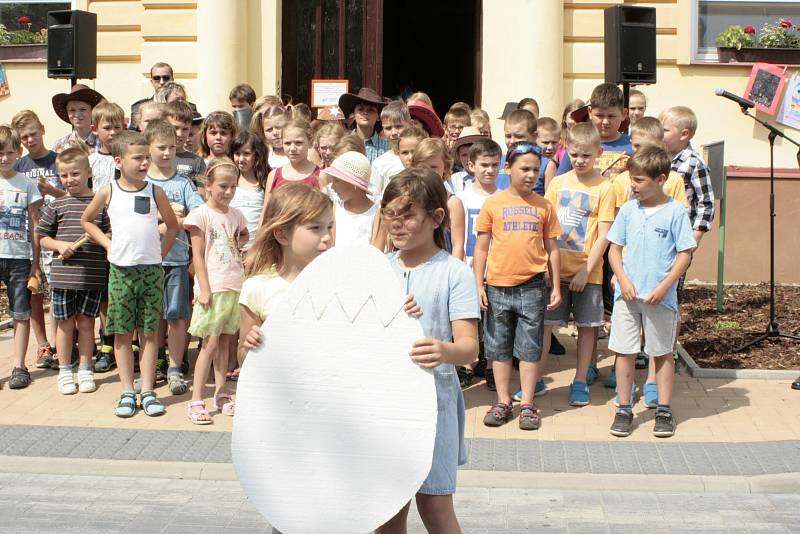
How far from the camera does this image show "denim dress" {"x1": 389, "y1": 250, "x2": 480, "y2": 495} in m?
4.16

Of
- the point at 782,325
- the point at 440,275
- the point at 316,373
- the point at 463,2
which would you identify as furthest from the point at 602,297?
the point at 463,2

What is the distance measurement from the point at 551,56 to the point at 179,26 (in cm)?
435

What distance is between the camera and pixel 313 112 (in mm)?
14383

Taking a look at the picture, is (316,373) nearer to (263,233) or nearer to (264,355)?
(264,355)

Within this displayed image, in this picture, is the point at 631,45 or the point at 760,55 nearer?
the point at 631,45

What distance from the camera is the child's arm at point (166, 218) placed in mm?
7809

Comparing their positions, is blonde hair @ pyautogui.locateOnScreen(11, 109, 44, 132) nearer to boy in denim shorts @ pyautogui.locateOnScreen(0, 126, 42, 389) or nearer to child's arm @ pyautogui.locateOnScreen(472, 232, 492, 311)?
boy in denim shorts @ pyautogui.locateOnScreen(0, 126, 42, 389)

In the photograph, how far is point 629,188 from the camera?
8.21 meters

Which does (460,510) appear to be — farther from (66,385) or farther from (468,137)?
(468,137)

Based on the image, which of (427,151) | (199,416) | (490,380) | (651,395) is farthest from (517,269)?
(199,416)

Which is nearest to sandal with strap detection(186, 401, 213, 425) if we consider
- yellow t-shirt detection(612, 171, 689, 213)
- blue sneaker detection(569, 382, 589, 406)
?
blue sneaker detection(569, 382, 589, 406)

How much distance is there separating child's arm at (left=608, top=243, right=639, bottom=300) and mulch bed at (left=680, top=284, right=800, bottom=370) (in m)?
2.05

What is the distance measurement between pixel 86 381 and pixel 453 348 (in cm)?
483

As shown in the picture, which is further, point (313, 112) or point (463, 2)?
point (463, 2)
